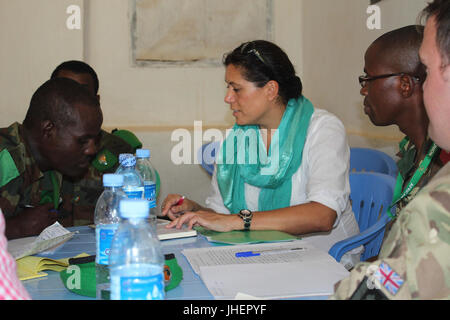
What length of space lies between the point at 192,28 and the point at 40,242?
293 centimetres

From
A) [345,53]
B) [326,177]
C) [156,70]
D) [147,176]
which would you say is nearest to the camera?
[326,177]

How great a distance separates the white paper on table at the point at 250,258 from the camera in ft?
4.43

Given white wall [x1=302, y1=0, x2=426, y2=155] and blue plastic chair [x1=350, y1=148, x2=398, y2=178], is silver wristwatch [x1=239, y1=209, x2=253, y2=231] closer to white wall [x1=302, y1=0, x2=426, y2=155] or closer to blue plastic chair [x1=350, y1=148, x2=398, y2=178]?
blue plastic chair [x1=350, y1=148, x2=398, y2=178]

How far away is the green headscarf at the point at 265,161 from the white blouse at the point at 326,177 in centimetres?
4

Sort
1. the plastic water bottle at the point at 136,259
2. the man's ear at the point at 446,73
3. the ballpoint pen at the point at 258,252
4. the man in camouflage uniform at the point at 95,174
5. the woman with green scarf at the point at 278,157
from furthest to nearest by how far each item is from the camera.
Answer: the man in camouflage uniform at the point at 95,174 → the woman with green scarf at the point at 278,157 → the ballpoint pen at the point at 258,252 → the man's ear at the point at 446,73 → the plastic water bottle at the point at 136,259

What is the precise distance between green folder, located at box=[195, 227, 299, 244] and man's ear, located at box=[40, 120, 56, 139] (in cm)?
79

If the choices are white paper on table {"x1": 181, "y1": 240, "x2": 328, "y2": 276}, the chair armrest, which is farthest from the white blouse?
white paper on table {"x1": 181, "y1": 240, "x2": 328, "y2": 276}

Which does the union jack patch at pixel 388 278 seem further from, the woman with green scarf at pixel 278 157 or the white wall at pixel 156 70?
the white wall at pixel 156 70

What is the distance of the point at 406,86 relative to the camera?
1986 mm

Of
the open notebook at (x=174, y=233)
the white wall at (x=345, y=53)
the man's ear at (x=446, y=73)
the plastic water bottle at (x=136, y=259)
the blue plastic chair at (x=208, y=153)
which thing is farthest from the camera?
the blue plastic chair at (x=208, y=153)

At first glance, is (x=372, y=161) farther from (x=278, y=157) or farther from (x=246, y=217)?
(x=246, y=217)

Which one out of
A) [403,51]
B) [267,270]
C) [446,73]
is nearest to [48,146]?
[267,270]

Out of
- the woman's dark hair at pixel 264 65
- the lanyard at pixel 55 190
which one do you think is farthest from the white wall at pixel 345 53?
the lanyard at pixel 55 190

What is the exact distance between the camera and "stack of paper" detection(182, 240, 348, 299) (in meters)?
1.11
